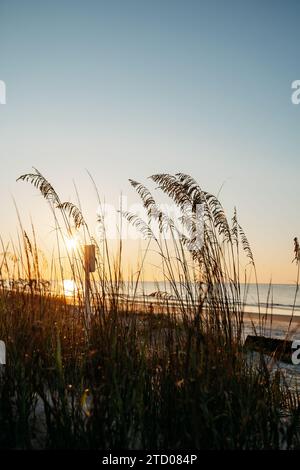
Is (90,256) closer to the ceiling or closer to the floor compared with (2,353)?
closer to the ceiling

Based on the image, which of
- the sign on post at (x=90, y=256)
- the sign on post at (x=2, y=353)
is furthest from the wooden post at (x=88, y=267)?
the sign on post at (x=2, y=353)

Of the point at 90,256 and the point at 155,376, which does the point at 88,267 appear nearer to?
the point at 90,256

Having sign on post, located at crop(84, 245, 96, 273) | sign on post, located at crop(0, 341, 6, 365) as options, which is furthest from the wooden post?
sign on post, located at crop(0, 341, 6, 365)

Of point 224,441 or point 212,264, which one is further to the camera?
point 212,264

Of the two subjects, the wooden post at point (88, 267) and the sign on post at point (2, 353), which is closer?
the sign on post at point (2, 353)

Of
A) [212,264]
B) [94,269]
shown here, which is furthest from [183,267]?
[94,269]

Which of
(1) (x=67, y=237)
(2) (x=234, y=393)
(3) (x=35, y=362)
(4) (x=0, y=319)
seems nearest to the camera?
(2) (x=234, y=393)

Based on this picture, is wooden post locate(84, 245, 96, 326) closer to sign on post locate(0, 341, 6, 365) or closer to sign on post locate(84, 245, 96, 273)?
sign on post locate(84, 245, 96, 273)

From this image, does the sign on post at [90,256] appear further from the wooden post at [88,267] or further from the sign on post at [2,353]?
the sign on post at [2,353]

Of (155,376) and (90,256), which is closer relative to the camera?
(155,376)

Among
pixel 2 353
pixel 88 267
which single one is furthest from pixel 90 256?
pixel 2 353
